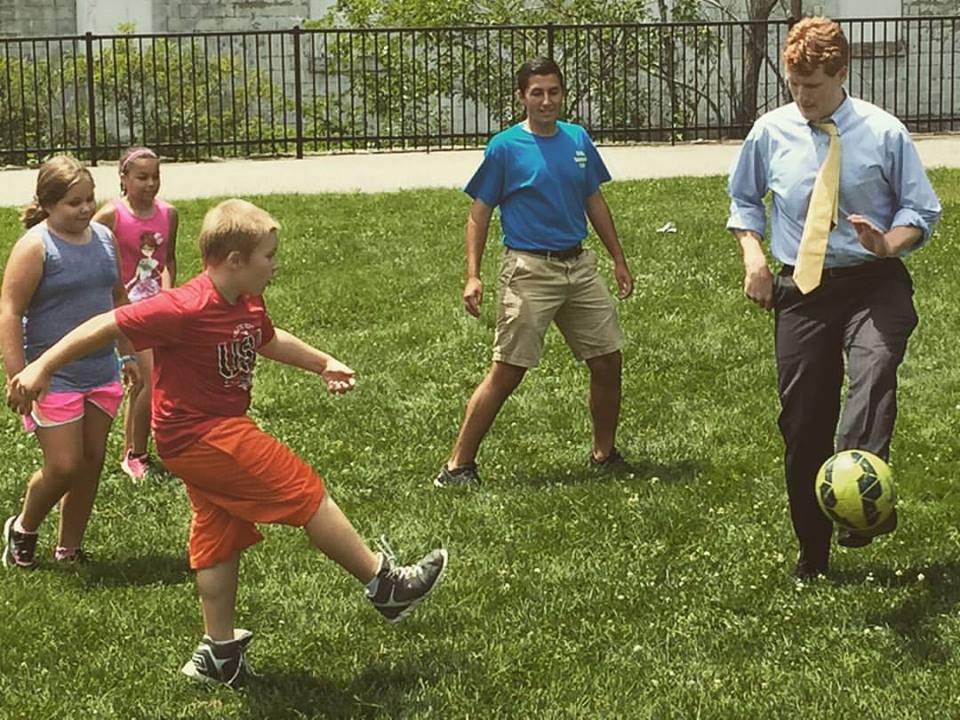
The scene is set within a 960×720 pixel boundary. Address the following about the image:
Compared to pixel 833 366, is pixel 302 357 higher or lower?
higher

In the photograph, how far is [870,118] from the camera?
612cm

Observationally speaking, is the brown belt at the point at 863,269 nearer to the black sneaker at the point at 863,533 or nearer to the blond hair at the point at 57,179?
the black sneaker at the point at 863,533

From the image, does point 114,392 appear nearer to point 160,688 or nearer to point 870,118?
point 160,688

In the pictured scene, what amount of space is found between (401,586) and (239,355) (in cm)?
93

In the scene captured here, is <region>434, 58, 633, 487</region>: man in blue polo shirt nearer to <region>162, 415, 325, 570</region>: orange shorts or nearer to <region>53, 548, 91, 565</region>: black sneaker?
<region>53, 548, 91, 565</region>: black sneaker

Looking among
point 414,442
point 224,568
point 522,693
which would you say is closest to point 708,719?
point 522,693

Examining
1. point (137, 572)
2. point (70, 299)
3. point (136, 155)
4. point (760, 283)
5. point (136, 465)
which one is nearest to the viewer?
point (760, 283)

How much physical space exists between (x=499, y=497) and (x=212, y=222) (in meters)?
2.69

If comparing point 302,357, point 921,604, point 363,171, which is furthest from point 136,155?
point 363,171

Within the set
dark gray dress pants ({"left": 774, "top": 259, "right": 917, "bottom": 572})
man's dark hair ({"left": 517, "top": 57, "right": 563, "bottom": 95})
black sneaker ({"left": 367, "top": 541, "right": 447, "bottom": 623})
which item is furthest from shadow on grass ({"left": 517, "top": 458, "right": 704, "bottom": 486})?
black sneaker ({"left": 367, "top": 541, "right": 447, "bottom": 623})

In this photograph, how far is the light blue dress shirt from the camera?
6.08m

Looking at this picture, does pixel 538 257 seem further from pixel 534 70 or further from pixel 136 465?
pixel 136 465

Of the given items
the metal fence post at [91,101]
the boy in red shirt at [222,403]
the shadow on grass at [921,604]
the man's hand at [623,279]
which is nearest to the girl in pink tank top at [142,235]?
the man's hand at [623,279]

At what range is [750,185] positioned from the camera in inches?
253
